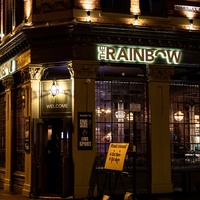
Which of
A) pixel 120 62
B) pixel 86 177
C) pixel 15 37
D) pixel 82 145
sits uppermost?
pixel 15 37

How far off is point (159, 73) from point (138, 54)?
3.59 feet

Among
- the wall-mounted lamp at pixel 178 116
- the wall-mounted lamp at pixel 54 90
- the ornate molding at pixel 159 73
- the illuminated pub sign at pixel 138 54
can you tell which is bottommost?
the wall-mounted lamp at pixel 178 116

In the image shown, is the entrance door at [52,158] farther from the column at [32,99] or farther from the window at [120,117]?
the window at [120,117]

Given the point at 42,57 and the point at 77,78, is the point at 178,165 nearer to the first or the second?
the point at 77,78

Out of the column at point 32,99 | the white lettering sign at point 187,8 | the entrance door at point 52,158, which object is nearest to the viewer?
the entrance door at point 52,158

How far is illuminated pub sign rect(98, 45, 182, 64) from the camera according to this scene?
17266 millimetres

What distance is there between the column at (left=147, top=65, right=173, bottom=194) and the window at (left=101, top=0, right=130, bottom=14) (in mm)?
2319

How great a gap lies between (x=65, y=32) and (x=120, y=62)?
7.43 ft

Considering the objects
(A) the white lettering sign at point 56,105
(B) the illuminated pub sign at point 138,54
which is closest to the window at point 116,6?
(B) the illuminated pub sign at point 138,54

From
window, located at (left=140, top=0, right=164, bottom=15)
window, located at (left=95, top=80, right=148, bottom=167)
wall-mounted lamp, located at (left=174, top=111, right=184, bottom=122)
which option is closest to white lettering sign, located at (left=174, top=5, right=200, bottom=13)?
window, located at (left=140, top=0, right=164, bottom=15)

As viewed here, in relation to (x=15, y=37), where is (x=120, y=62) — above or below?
below

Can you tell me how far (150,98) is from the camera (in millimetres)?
17859

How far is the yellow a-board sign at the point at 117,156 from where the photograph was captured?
1362cm

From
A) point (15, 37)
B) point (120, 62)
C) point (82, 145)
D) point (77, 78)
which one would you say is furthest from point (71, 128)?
point (15, 37)
